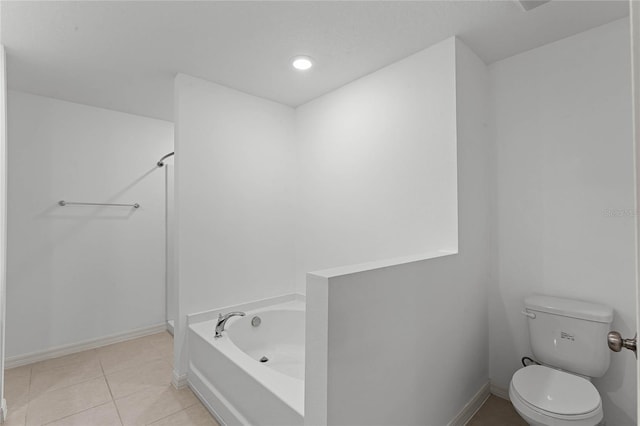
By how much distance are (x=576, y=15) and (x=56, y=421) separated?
3862mm

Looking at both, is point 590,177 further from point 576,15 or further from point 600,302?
point 576,15

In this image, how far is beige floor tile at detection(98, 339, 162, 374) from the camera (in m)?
2.66

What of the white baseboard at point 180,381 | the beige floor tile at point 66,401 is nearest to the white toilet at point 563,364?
the white baseboard at point 180,381

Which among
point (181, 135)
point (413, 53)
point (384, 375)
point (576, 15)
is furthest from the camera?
point (181, 135)

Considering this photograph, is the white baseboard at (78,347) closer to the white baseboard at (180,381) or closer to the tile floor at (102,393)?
the tile floor at (102,393)

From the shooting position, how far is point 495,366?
229 cm

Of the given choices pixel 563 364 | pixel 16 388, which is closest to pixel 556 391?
pixel 563 364

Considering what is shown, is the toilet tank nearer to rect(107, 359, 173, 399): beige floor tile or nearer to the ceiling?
the ceiling

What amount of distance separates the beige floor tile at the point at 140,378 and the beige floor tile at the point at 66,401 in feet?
0.21

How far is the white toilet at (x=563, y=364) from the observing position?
1523 mm

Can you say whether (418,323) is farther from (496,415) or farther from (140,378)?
(140,378)

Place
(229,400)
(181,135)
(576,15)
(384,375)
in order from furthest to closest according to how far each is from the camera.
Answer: (181,135) → (229,400) → (576,15) → (384,375)

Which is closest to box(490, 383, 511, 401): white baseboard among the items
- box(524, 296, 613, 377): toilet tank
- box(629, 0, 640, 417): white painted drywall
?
box(524, 296, 613, 377): toilet tank

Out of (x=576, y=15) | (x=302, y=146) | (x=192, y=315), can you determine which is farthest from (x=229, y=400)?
(x=576, y=15)
